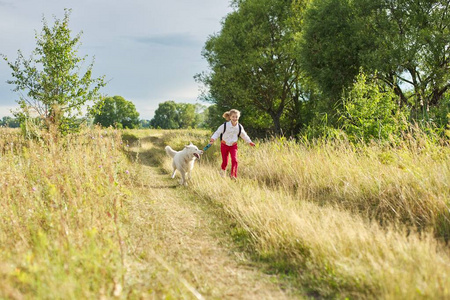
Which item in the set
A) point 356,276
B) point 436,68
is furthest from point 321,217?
point 436,68

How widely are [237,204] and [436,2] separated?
15722mm

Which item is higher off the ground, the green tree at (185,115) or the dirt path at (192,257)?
the green tree at (185,115)

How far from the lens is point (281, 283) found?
2965 mm

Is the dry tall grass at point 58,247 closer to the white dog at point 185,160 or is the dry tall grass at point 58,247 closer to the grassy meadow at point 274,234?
the grassy meadow at point 274,234

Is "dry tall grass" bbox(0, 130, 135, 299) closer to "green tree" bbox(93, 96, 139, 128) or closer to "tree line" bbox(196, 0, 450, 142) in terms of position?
"tree line" bbox(196, 0, 450, 142)

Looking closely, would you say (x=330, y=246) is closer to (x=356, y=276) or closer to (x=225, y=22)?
(x=356, y=276)

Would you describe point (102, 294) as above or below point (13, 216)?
below

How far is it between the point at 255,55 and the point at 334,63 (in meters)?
6.50

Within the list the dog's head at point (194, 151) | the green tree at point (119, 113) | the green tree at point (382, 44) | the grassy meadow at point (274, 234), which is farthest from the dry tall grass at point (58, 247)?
the green tree at point (119, 113)

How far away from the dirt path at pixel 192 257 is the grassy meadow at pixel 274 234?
0.03 m

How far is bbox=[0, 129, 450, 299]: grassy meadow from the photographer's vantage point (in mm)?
2514

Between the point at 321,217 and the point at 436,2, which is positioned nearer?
the point at 321,217

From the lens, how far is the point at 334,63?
1565cm

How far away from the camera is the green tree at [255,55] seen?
20.8m
